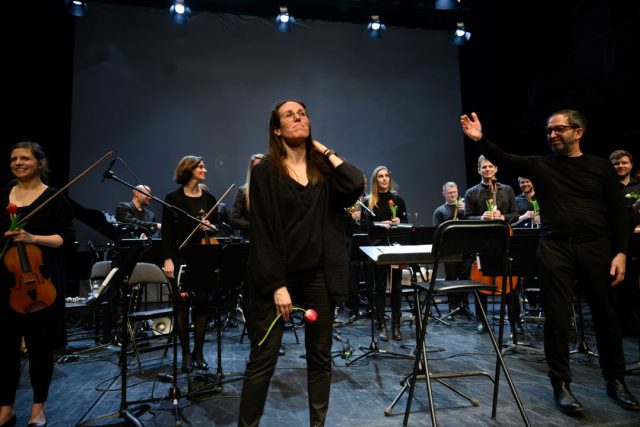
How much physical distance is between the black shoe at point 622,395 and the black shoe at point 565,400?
30cm

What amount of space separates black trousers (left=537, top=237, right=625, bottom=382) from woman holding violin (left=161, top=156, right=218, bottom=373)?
240cm

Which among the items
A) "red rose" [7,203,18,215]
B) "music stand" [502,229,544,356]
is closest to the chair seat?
"music stand" [502,229,544,356]

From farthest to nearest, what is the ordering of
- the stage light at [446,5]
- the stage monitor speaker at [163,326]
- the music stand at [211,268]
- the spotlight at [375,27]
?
1. the spotlight at [375,27]
2. the stage light at [446,5]
3. the stage monitor speaker at [163,326]
4. the music stand at [211,268]

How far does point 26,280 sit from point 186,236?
132 cm

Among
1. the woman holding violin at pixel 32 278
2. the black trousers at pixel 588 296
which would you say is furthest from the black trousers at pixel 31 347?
the black trousers at pixel 588 296

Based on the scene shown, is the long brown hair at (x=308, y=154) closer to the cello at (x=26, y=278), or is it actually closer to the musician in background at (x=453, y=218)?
the cello at (x=26, y=278)

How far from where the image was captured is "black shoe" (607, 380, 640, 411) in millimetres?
2605

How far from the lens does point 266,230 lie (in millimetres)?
1898

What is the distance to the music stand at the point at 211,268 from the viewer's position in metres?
3.14

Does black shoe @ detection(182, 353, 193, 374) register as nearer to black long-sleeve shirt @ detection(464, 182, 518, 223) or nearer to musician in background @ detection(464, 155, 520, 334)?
musician in background @ detection(464, 155, 520, 334)

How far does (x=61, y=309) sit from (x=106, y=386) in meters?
1.14

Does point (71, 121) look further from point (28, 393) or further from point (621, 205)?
point (621, 205)

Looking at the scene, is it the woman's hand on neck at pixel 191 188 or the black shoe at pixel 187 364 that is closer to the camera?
the black shoe at pixel 187 364

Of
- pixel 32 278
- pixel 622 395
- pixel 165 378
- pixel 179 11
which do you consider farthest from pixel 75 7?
pixel 622 395
